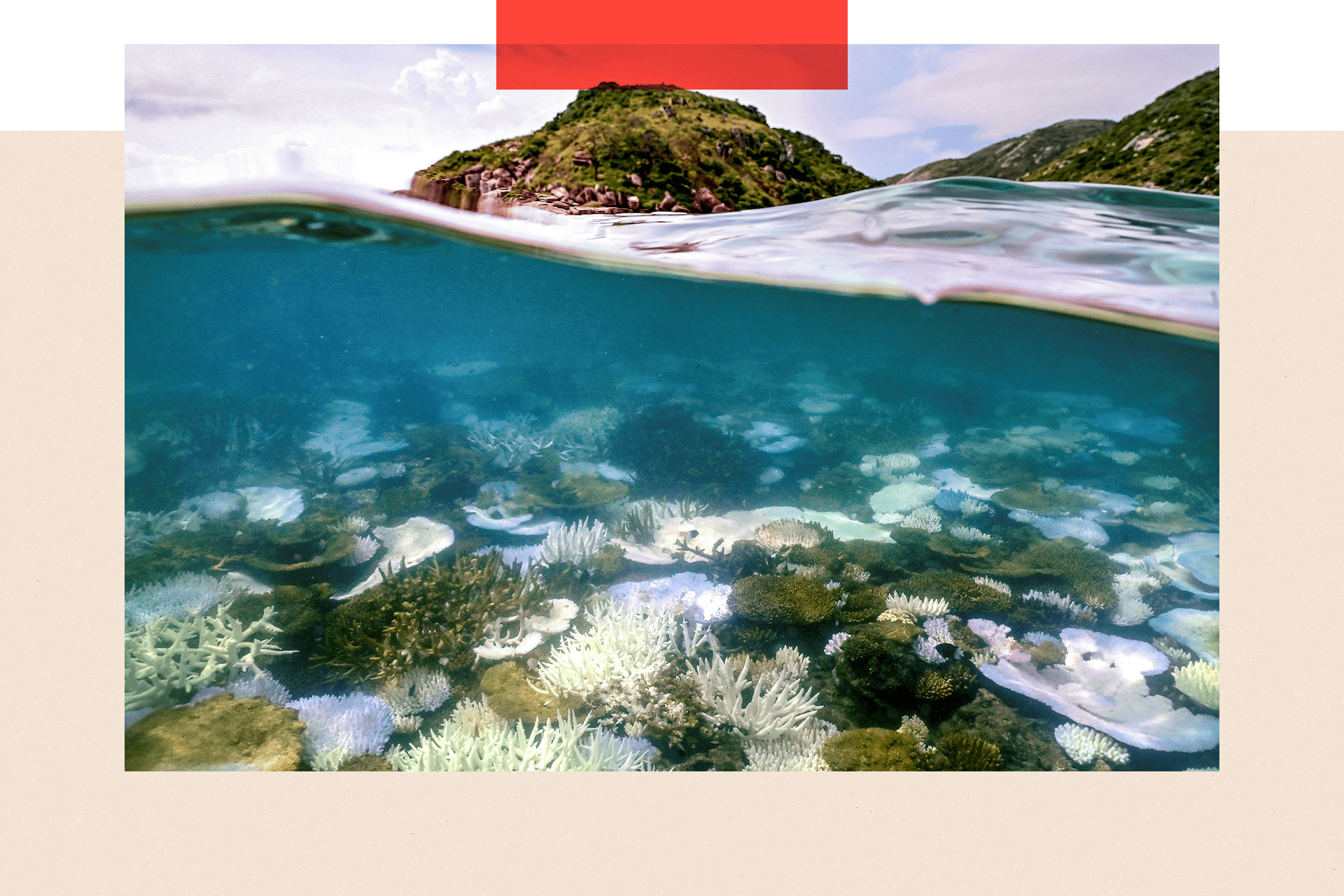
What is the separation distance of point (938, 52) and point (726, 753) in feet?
16.3

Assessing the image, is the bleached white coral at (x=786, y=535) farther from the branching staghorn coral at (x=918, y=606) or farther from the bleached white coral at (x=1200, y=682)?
the bleached white coral at (x=1200, y=682)

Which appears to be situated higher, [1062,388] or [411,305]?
[411,305]

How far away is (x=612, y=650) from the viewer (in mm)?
3830

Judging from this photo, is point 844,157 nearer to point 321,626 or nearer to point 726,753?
point 726,753

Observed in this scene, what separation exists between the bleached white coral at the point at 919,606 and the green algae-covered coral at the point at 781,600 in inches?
19.7

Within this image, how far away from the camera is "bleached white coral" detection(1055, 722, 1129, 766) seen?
3.41 m

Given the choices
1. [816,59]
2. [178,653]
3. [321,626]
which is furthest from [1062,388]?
[178,653]

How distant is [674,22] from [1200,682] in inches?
233

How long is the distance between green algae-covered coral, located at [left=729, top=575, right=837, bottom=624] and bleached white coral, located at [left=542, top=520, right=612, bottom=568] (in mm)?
1326

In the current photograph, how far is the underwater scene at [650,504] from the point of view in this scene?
355 centimetres

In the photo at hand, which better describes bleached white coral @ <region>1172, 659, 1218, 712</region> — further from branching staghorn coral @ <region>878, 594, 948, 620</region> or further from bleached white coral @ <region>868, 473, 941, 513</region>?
bleached white coral @ <region>868, 473, 941, 513</region>

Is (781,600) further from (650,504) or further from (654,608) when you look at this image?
(650,504)

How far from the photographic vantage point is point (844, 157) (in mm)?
4211

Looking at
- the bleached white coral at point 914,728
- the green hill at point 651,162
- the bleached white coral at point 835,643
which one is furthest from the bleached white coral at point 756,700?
the green hill at point 651,162
